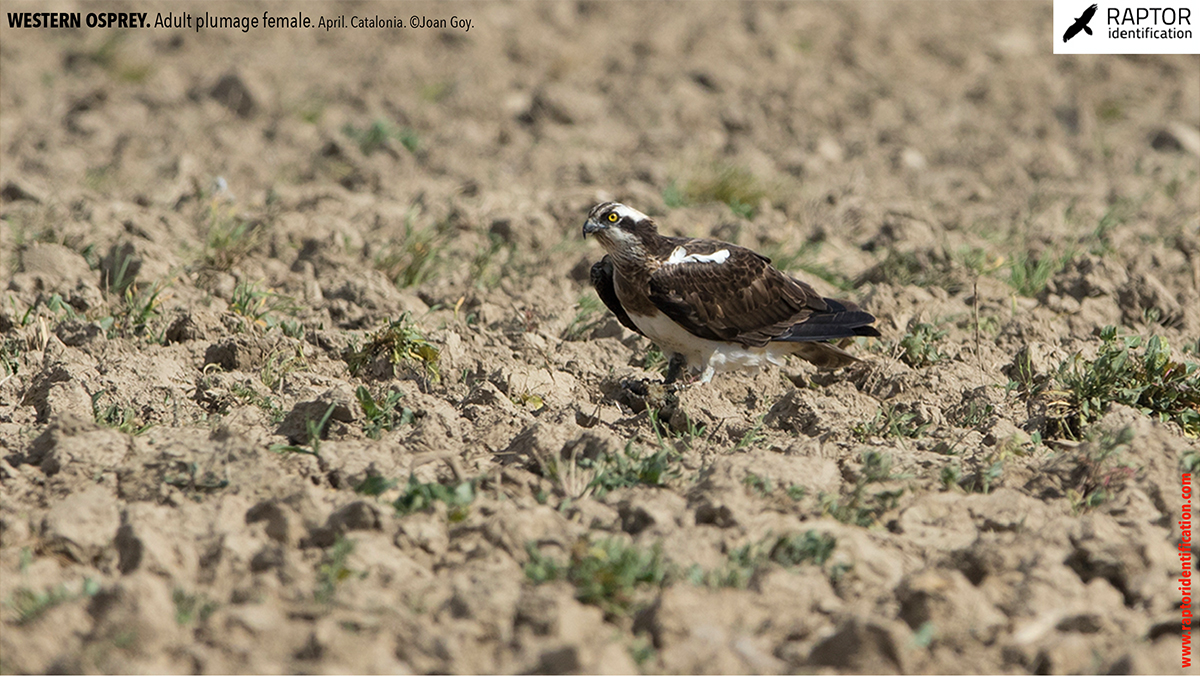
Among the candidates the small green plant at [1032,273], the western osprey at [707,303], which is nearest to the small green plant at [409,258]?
the western osprey at [707,303]

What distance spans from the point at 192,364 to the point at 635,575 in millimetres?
2913

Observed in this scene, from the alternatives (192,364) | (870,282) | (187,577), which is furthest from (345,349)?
(870,282)

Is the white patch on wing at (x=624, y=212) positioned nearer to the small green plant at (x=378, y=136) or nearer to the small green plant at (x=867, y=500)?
the small green plant at (x=867, y=500)

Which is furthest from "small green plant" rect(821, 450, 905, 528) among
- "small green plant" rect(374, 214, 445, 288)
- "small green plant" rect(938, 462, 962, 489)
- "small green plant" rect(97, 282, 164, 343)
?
"small green plant" rect(97, 282, 164, 343)

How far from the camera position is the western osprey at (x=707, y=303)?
18.9 feet

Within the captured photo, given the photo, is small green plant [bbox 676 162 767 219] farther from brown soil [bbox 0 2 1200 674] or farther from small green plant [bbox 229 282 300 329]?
small green plant [bbox 229 282 300 329]

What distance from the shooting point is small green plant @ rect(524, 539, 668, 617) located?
3814 mm

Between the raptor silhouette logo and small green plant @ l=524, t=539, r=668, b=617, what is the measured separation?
8963 mm

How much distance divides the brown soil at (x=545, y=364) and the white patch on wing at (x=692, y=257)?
2.05ft

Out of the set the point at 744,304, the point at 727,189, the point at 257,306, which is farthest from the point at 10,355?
the point at 727,189

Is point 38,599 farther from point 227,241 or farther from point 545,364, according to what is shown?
point 227,241

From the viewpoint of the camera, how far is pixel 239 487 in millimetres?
4398

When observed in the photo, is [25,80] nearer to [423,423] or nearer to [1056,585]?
[423,423]

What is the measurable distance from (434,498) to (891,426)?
2.13m
